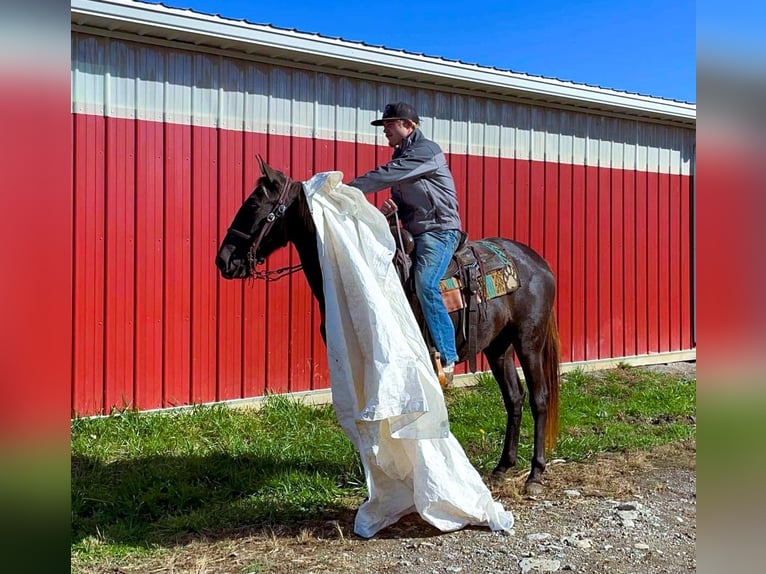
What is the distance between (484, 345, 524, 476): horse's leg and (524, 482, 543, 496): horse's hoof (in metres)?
0.32

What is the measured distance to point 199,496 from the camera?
16.2ft

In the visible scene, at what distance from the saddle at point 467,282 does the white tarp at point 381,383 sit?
56cm

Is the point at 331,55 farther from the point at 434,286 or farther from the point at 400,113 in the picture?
the point at 434,286

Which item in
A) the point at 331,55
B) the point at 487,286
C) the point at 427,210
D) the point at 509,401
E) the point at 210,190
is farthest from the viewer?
the point at 331,55

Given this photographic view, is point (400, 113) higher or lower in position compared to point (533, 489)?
higher

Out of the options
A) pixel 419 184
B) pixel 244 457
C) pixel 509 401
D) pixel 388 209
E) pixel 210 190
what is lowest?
pixel 244 457

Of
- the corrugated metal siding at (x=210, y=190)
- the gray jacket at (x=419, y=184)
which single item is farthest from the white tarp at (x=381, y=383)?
the corrugated metal siding at (x=210, y=190)

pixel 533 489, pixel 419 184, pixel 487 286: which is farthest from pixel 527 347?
pixel 419 184

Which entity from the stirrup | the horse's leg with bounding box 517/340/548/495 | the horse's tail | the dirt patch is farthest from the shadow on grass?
the horse's tail

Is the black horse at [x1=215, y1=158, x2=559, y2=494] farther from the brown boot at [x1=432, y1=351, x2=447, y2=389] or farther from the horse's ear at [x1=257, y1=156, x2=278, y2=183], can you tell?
the horse's ear at [x1=257, y1=156, x2=278, y2=183]

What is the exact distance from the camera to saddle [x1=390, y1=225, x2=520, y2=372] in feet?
16.0

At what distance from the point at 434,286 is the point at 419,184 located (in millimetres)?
720

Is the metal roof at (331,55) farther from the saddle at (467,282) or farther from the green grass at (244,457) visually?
the green grass at (244,457)

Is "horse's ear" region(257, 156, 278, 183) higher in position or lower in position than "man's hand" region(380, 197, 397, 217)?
higher
